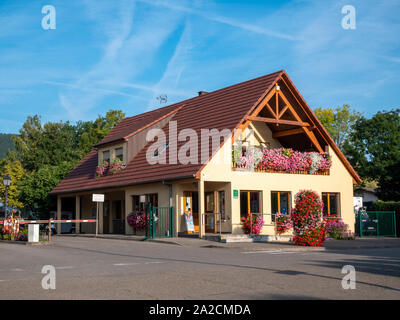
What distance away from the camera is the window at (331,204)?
28.5 metres

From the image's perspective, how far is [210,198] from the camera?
26250mm

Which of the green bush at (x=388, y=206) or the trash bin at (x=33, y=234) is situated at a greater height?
the green bush at (x=388, y=206)

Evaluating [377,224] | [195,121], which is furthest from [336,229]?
[195,121]

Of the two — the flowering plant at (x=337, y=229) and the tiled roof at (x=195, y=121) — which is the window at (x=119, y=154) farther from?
the flowering plant at (x=337, y=229)

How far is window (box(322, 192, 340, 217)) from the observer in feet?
93.7

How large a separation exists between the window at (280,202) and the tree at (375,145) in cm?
2967

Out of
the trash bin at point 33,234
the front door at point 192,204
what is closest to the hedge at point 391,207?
the front door at point 192,204

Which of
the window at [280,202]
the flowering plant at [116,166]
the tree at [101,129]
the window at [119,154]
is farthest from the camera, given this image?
the tree at [101,129]

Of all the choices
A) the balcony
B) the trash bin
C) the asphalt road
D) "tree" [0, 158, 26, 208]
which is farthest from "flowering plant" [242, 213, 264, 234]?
"tree" [0, 158, 26, 208]

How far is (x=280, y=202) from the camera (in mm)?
27031

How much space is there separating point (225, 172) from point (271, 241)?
13.0 ft

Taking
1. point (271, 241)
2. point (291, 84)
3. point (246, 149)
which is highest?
point (291, 84)
